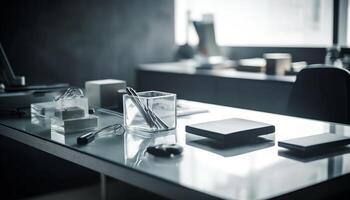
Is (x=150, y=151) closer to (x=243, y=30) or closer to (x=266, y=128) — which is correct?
(x=266, y=128)

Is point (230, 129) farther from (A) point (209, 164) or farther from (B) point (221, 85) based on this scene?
(B) point (221, 85)

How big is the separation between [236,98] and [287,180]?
2.39 m

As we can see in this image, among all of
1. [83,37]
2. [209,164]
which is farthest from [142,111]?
[83,37]

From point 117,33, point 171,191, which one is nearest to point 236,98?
point 117,33

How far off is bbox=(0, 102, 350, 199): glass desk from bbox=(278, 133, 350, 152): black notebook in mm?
26

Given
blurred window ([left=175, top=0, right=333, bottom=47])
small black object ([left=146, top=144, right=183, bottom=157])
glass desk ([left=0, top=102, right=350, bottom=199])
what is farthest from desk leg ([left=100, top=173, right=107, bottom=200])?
blurred window ([left=175, top=0, right=333, bottom=47])

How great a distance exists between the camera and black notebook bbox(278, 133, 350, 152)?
1.36 meters

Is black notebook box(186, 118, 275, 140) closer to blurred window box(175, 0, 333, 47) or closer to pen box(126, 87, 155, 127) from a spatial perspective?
pen box(126, 87, 155, 127)

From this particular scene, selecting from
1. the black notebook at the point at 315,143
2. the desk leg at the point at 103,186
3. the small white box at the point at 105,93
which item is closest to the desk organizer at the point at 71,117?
the small white box at the point at 105,93

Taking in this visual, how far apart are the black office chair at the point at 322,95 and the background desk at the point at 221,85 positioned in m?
0.81

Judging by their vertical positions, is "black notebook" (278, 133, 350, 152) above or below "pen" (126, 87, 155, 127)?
below

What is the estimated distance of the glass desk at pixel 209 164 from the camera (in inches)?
42.7

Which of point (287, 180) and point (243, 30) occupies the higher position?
point (243, 30)

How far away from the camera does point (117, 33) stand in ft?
13.7
